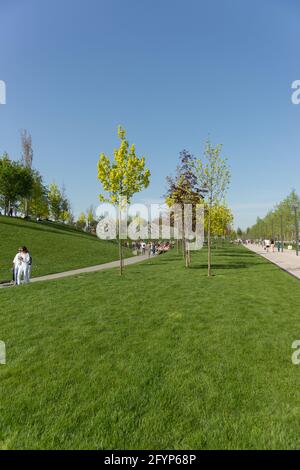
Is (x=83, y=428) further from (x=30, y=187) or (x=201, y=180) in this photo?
(x=30, y=187)

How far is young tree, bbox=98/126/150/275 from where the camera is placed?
1645 cm

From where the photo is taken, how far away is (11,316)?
8320mm

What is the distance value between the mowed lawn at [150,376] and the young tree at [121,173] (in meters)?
8.43

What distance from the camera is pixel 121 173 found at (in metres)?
16.5

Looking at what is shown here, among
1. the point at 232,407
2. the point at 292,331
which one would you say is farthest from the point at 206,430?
the point at 292,331

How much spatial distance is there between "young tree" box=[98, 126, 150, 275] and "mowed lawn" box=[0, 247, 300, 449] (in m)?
8.43

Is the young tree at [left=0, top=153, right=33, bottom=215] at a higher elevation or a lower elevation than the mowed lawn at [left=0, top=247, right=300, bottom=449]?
higher

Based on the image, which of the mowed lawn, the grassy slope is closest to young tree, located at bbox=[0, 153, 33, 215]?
the grassy slope

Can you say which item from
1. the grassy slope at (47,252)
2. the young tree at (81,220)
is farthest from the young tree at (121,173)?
the young tree at (81,220)

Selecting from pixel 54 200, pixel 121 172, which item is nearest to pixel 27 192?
pixel 54 200

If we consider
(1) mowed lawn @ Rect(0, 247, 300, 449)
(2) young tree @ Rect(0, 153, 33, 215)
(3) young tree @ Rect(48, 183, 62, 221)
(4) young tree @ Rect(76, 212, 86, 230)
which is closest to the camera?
(1) mowed lawn @ Rect(0, 247, 300, 449)

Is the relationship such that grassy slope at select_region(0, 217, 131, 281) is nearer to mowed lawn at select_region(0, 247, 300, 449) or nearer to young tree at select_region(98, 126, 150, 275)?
young tree at select_region(98, 126, 150, 275)

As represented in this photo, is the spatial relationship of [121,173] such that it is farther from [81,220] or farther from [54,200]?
[81,220]
